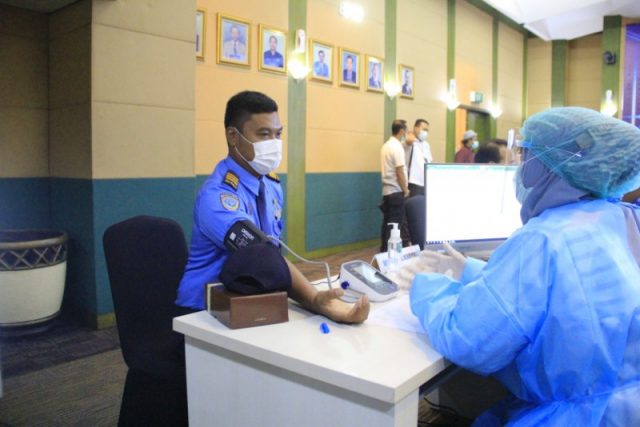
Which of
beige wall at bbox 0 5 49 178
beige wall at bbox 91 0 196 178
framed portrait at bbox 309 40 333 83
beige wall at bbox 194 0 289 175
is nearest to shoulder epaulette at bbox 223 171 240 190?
beige wall at bbox 91 0 196 178

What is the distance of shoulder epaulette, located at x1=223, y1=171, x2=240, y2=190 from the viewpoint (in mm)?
1744

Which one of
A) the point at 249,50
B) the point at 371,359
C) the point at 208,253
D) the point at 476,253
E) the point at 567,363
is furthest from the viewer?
the point at 249,50

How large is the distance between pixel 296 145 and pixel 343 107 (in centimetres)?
91

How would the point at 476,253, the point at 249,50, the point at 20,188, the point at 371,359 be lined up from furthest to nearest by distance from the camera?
1. the point at 249,50
2. the point at 20,188
3. the point at 476,253
4. the point at 371,359

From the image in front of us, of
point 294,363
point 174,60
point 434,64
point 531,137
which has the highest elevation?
point 434,64

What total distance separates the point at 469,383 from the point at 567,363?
125cm

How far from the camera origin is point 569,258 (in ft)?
3.45

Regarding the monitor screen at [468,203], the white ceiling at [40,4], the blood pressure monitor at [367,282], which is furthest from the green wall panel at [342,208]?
the blood pressure monitor at [367,282]

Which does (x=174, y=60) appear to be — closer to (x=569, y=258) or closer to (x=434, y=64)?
(x=569, y=258)

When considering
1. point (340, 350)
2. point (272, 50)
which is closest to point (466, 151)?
point (272, 50)

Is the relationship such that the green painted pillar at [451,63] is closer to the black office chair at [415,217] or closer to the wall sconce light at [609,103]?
the wall sconce light at [609,103]

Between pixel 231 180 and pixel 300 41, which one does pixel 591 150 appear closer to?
pixel 231 180

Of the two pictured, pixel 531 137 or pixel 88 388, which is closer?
pixel 531 137

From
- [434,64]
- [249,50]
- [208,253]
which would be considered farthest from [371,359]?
[434,64]
